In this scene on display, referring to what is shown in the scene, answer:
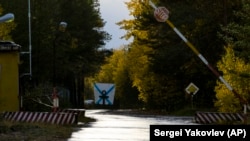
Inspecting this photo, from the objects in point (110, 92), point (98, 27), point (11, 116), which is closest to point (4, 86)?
point (11, 116)

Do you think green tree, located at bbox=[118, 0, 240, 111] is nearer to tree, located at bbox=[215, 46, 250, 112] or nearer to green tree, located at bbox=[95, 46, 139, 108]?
tree, located at bbox=[215, 46, 250, 112]

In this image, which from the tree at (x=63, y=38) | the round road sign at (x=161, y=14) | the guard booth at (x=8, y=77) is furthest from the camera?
the tree at (x=63, y=38)

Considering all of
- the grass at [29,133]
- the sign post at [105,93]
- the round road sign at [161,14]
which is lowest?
the grass at [29,133]

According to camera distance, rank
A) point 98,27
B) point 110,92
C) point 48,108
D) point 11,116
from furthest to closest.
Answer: point 98,27
point 110,92
point 48,108
point 11,116

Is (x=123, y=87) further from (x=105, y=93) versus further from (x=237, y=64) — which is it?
(x=237, y=64)

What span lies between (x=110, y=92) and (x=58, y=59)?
825 inches

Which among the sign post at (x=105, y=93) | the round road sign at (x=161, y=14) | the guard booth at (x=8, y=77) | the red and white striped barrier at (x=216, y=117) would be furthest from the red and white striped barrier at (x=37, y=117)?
the sign post at (x=105, y=93)

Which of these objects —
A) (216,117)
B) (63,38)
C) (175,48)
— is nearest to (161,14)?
(216,117)

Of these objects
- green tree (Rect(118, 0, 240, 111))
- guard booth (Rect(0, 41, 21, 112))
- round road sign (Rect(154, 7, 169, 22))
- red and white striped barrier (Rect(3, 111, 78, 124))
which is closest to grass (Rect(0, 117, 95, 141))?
red and white striped barrier (Rect(3, 111, 78, 124))

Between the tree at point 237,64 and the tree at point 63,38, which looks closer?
the tree at point 237,64

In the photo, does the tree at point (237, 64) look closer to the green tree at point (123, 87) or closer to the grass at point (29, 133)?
the grass at point (29, 133)

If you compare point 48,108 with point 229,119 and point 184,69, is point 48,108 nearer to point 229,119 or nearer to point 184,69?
point 229,119

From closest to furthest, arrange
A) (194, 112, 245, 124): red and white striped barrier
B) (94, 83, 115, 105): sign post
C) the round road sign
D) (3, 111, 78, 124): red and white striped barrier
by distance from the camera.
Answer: the round road sign, (3, 111, 78, 124): red and white striped barrier, (194, 112, 245, 124): red and white striped barrier, (94, 83, 115, 105): sign post

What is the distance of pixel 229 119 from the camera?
85.6ft
